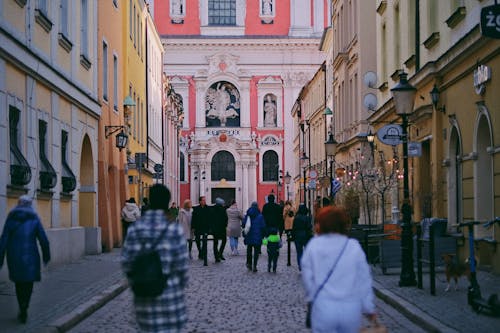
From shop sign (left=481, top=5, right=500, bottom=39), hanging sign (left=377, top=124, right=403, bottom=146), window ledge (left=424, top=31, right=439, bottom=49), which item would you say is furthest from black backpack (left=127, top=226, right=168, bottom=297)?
window ledge (left=424, top=31, right=439, bottom=49)

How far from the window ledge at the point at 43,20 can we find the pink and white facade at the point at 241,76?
67907mm

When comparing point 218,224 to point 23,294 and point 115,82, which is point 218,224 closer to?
point 115,82

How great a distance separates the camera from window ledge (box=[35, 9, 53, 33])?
63.6 ft

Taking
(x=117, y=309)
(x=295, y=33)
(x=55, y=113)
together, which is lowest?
(x=117, y=309)

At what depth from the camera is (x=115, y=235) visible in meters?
31.1

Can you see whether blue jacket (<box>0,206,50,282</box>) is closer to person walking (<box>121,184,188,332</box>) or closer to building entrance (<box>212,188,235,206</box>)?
person walking (<box>121,184,188,332</box>)

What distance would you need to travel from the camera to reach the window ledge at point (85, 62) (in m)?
25.5

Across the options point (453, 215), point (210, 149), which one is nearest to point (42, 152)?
point (453, 215)

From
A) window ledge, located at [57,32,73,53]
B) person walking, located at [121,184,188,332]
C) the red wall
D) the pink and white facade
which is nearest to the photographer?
person walking, located at [121,184,188,332]

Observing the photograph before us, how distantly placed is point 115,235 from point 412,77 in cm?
1168

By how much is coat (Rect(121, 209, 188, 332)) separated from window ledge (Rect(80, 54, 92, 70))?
61.3 ft

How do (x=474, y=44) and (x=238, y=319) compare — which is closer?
(x=238, y=319)

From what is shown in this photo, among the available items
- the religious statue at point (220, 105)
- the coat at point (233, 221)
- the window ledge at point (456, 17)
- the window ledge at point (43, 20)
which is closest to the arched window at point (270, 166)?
the religious statue at point (220, 105)

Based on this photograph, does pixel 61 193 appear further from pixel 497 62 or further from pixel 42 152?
pixel 497 62
